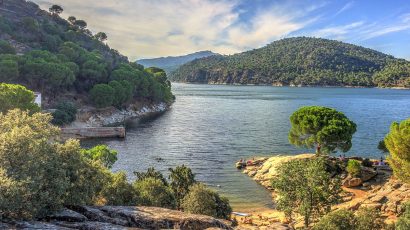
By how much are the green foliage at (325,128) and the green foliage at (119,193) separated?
1476 inches

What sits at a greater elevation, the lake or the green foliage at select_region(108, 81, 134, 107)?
the green foliage at select_region(108, 81, 134, 107)

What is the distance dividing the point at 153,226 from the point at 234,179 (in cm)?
4310

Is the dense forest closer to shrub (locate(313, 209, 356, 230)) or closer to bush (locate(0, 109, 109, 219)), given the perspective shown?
bush (locate(0, 109, 109, 219))

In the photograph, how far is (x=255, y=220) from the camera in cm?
4144

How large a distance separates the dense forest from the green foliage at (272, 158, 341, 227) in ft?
283

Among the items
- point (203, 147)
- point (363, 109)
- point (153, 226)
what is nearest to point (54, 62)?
point (203, 147)

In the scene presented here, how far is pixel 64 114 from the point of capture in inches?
3632

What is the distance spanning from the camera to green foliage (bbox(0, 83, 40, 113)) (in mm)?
58781

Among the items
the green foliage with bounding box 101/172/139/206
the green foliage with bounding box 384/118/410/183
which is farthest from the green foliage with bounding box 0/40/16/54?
the green foliage with bounding box 384/118/410/183

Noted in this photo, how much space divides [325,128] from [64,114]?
63.7 meters

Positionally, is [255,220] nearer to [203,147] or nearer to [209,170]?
[209,170]

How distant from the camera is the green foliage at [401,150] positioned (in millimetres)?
42156

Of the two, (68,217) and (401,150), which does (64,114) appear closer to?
(401,150)

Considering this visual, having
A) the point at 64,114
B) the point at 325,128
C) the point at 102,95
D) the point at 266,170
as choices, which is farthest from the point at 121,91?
the point at 325,128
